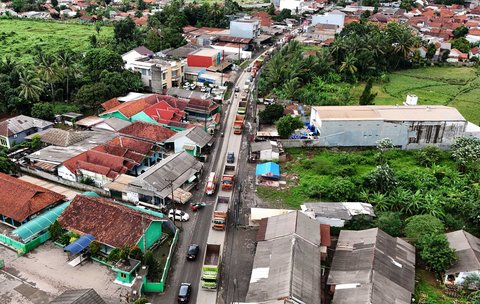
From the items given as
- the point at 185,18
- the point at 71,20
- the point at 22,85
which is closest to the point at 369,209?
the point at 22,85

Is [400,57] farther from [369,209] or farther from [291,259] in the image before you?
[291,259]

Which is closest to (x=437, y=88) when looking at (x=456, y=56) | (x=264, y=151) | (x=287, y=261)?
(x=456, y=56)

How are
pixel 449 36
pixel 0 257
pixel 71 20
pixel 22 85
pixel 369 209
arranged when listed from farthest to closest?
pixel 71 20, pixel 449 36, pixel 22 85, pixel 369 209, pixel 0 257

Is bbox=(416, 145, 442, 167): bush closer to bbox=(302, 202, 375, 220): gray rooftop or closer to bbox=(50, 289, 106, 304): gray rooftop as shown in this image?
bbox=(302, 202, 375, 220): gray rooftop

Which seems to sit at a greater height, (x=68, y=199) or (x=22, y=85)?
(x=22, y=85)

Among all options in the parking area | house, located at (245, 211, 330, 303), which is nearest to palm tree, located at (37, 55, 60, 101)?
the parking area

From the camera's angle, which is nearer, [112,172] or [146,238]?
[146,238]
